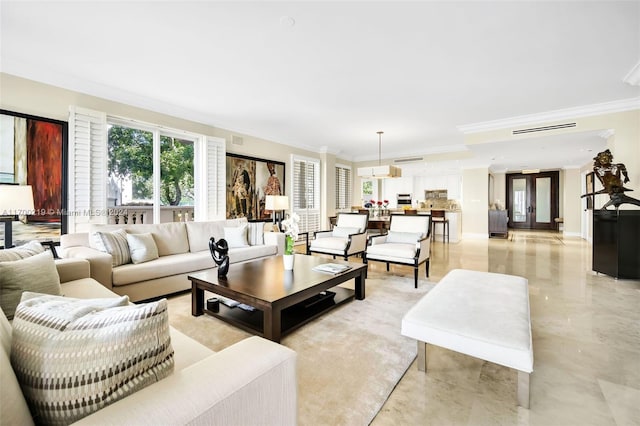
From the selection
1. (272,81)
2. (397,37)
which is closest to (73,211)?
(272,81)

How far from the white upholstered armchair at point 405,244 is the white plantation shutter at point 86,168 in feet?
12.5

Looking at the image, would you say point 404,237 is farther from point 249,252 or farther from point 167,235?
point 167,235

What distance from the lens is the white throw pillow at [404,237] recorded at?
4.35 meters

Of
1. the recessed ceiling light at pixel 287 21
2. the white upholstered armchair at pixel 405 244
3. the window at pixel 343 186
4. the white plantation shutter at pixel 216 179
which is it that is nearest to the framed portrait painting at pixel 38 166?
the white plantation shutter at pixel 216 179

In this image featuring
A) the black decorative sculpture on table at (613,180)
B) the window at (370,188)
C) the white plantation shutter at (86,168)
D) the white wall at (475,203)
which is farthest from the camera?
the window at (370,188)

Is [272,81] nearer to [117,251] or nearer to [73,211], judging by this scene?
[117,251]

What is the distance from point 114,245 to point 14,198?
0.89 m

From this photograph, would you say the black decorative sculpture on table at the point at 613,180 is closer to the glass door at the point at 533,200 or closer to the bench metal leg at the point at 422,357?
the bench metal leg at the point at 422,357

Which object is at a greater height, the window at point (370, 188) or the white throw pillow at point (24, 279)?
the window at point (370, 188)

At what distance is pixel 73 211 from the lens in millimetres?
3688

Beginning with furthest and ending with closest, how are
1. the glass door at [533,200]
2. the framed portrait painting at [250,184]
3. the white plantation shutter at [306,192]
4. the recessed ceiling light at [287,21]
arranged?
the glass door at [533,200] < the white plantation shutter at [306,192] < the framed portrait painting at [250,184] < the recessed ceiling light at [287,21]

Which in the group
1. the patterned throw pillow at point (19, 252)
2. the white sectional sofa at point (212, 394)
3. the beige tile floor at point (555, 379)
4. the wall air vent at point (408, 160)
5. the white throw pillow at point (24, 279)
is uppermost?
the wall air vent at point (408, 160)

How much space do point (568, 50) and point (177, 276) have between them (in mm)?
4987

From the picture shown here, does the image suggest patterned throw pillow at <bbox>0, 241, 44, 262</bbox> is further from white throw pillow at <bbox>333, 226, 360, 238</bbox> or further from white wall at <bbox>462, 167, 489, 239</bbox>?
white wall at <bbox>462, 167, 489, 239</bbox>
